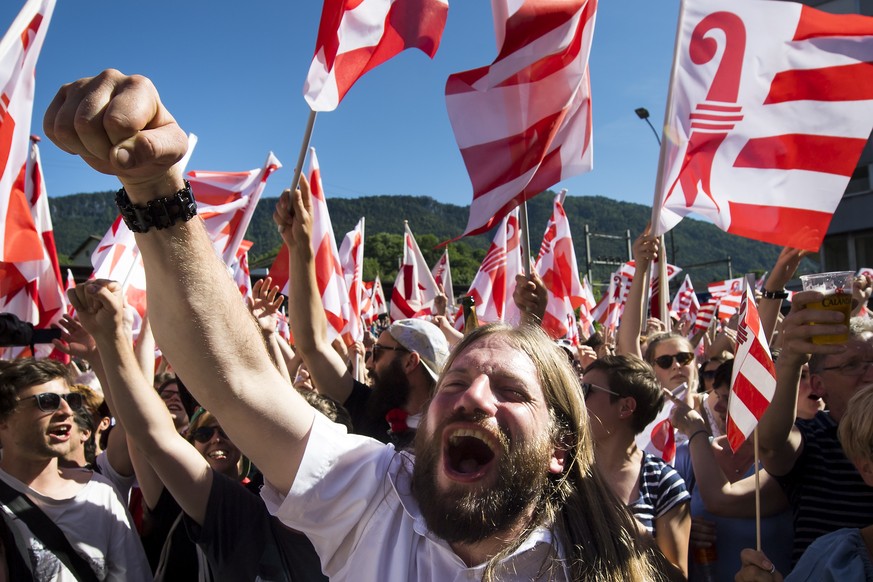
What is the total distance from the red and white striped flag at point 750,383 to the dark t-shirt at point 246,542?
4.99 feet

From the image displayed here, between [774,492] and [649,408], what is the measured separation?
1.98ft

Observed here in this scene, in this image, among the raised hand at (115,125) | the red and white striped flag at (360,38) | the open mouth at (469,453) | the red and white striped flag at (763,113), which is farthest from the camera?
the red and white striped flag at (763,113)

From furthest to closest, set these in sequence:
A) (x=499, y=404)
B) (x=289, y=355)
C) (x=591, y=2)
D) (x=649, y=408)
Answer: (x=289, y=355) < (x=591, y=2) < (x=649, y=408) < (x=499, y=404)

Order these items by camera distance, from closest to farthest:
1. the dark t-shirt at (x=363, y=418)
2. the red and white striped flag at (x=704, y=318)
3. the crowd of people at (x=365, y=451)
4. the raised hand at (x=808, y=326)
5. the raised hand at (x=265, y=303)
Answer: the crowd of people at (x=365, y=451)
the raised hand at (x=808, y=326)
the dark t-shirt at (x=363, y=418)
the raised hand at (x=265, y=303)
the red and white striped flag at (x=704, y=318)

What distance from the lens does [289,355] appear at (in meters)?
5.80

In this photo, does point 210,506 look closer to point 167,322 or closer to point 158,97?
point 167,322

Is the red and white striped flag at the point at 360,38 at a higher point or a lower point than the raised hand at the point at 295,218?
higher

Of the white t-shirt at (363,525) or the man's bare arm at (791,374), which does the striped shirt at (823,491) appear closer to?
the man's bare arm at (791,374)

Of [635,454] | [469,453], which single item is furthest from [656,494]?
[469,453]

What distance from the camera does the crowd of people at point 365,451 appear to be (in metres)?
1.52

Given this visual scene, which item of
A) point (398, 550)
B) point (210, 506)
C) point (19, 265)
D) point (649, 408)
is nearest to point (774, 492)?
point (649, 408)

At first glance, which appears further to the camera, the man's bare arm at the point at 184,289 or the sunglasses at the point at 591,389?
the sunglasses at the point at 591,389

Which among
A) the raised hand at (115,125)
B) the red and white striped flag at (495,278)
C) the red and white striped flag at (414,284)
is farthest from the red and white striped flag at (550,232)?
the raised hand at (115,125)

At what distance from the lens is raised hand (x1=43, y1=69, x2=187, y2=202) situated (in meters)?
1.24
